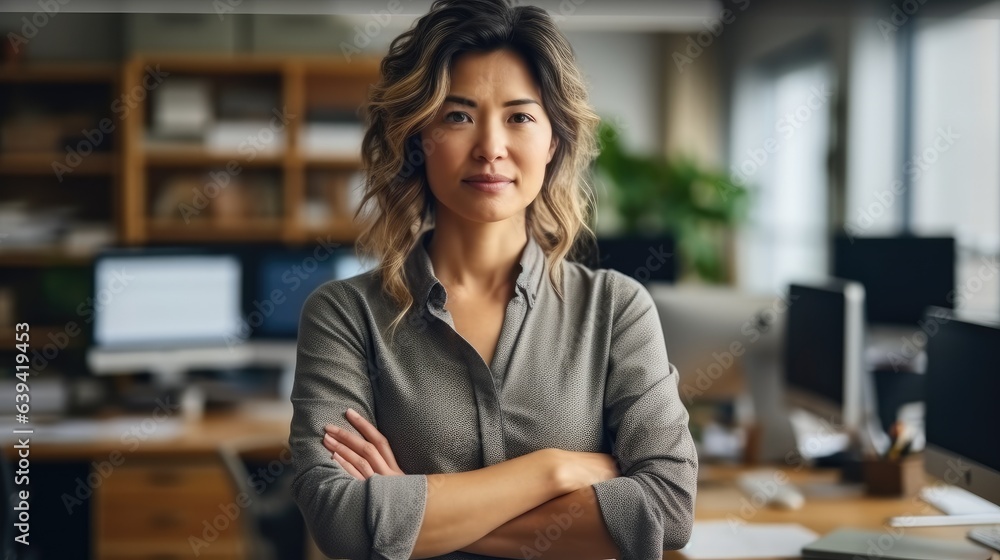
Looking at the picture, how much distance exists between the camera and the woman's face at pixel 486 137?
1516 mm

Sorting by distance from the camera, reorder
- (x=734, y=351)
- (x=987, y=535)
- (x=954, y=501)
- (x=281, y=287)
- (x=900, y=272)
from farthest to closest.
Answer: (x=281, y=287), (x=900, y=272), (x=734, y=351), (x=954, y=501), (x=987, y=535)

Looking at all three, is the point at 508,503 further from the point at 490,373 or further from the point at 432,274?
the point at 432,274

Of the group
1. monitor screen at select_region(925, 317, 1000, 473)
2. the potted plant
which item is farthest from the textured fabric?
the potted plant

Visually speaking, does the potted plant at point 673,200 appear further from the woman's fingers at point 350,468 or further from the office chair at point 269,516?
the woman's fingers at point 350,468

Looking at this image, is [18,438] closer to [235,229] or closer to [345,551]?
[235,229]

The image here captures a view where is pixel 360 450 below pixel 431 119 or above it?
below

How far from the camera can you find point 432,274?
1.61m

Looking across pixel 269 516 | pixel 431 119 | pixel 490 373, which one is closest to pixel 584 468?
pixel 490 373

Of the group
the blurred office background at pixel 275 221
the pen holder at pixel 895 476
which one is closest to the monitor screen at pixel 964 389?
the blurred office background at pixel 275 221

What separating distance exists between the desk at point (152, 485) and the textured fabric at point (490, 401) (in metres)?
1.92

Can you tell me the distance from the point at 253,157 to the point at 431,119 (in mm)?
3281

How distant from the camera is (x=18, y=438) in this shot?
3.43m

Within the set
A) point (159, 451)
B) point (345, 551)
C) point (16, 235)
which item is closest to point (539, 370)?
point (345, 551)

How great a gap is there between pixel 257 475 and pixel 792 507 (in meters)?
1.95
